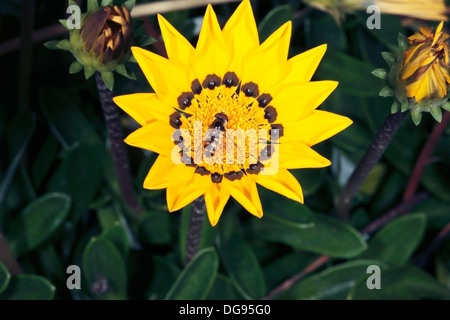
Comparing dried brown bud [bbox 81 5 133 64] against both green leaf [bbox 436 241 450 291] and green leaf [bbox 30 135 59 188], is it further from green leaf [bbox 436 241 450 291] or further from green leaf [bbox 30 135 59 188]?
green leaf [bbox 436 241 450 291]

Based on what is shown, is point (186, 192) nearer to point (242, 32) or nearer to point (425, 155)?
point (242, 32)

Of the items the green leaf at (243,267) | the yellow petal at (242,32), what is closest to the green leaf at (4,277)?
the green leaf at (243,267)

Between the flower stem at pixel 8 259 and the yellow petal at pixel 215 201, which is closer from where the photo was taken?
the yellow petal at pixel 215 201

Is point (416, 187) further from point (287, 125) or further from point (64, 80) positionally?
point (64, 80)

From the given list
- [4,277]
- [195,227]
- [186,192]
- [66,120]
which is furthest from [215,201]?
[66,120]

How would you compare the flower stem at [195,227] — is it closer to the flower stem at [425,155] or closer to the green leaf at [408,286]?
the green leaf at [408,286]

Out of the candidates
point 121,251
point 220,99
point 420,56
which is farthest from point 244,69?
point 121,251
